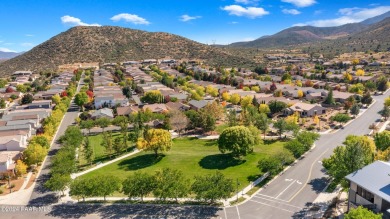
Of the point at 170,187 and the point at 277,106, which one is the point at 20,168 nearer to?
the point at 170,187

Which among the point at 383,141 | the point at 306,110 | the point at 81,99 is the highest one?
the point at 81,99

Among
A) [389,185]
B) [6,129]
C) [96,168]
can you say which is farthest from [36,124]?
[389,185]

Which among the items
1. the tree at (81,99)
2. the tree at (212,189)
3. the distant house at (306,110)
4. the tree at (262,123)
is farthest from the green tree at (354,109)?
the tree at (81,99)

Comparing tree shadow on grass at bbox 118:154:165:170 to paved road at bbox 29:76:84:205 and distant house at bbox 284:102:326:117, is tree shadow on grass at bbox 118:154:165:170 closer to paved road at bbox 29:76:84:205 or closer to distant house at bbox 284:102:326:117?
paved road at bbox 29:76:84:205

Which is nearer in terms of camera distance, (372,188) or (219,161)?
(372,188)

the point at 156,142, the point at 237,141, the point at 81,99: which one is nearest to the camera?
the point at 237,141

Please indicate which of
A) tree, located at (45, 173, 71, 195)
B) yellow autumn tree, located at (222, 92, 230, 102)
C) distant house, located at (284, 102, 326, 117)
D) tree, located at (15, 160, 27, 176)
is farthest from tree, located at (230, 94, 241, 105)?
tree, located at (15, 160, 27, 176)

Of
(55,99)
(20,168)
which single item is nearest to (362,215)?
(20,168)
